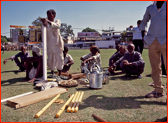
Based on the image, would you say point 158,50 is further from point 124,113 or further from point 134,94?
point 124,113

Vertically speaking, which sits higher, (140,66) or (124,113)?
(140,66)

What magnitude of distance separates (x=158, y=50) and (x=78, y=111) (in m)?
2.22

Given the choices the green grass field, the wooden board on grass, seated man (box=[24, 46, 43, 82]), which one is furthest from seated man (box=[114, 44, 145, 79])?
the wooden board on grass

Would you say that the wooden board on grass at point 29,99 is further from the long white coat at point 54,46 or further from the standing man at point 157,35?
the standing man at point 157,35

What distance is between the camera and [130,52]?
19.4 feet

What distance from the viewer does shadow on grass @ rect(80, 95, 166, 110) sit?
3.02m

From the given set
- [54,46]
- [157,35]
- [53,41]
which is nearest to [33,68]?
[54,46]

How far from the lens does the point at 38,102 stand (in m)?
3.22

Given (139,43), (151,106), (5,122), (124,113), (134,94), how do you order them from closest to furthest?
(5,122), (124,113), (151,106), (134,94), (139,43)

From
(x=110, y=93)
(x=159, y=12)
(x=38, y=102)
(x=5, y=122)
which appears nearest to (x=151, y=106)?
(x=110, y=93)

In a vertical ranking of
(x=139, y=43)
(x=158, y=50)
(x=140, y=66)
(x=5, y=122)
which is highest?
(x=139, y=43)

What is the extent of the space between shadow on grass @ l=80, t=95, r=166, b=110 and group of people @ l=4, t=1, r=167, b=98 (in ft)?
1.26

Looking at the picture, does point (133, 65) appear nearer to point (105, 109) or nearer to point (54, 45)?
point (54, 45)

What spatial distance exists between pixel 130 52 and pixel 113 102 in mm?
3170
